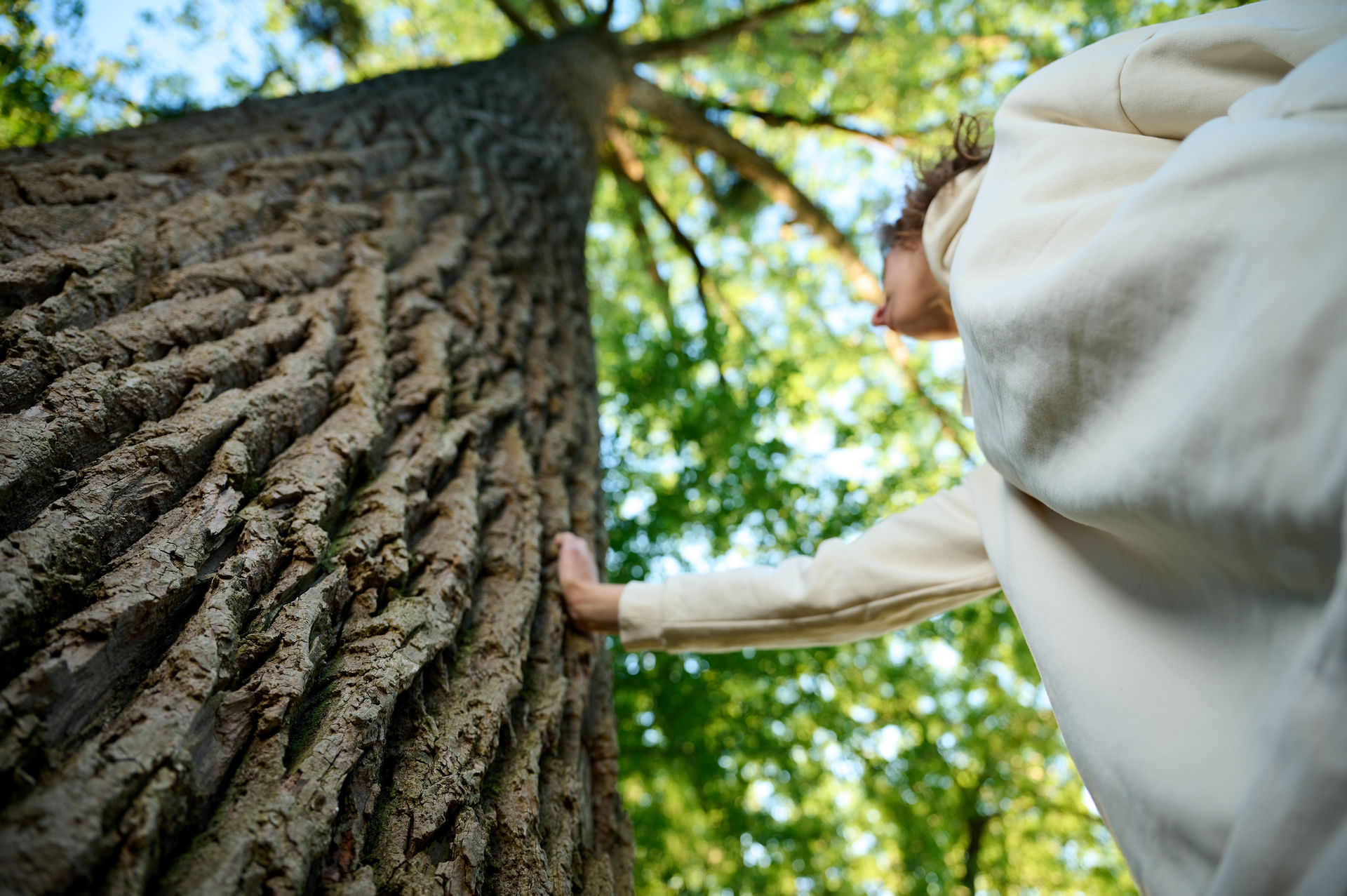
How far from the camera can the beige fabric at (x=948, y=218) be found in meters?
1.30

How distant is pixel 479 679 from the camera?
1.15 meters

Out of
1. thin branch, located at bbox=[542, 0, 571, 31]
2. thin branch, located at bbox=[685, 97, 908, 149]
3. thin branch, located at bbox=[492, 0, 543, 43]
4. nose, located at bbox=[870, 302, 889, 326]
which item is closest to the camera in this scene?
nose, located at bbox=[870, 302, 889, 326]

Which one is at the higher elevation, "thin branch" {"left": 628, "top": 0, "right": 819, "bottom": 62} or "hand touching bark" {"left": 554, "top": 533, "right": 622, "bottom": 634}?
"thin branch" {"left": 628, "top": 0, "right": 819, "bottom": 62}

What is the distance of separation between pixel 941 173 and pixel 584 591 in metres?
1.29

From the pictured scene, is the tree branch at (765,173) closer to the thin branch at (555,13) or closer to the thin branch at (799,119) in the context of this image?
the thin branch at (799,119)

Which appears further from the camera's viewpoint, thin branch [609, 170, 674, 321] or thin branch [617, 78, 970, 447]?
thin branch [609, 170, 674, 321]

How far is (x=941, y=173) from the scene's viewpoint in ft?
5.35

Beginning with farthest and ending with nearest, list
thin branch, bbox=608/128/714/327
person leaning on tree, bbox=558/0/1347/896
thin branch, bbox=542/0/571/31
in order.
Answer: thin branch, bbox=608/128/714/327 < thin branch, bbox=542/0/571/31 < person leaning on tree, bbox=558/0/1347/896

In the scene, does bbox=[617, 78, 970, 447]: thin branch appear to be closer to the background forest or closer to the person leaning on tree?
the background forest

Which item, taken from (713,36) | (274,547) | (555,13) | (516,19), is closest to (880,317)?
(274,547)

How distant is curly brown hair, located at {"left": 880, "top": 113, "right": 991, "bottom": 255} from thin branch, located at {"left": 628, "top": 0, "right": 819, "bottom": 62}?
494cm

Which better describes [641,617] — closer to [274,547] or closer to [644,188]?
[274,547]

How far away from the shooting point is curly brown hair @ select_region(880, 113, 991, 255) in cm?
158

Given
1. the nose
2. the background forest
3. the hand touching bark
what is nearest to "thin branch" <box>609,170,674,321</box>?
the background forest
